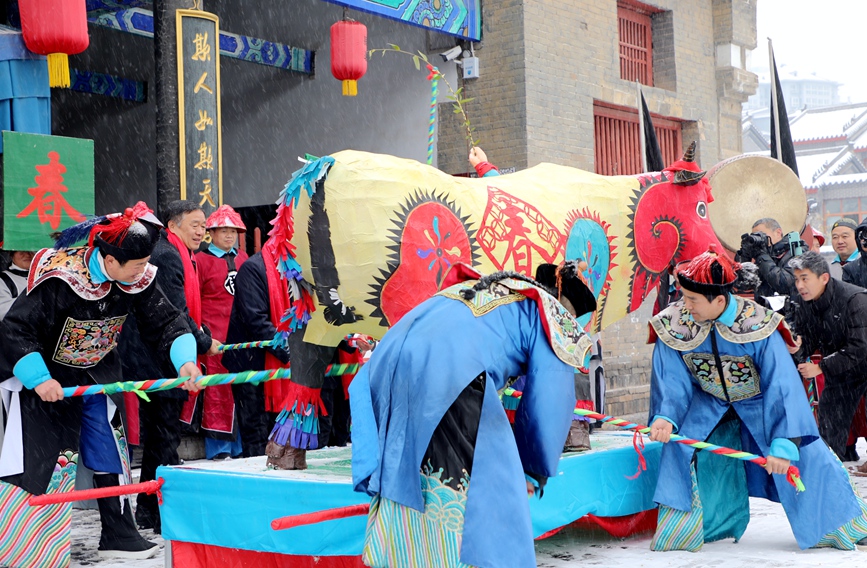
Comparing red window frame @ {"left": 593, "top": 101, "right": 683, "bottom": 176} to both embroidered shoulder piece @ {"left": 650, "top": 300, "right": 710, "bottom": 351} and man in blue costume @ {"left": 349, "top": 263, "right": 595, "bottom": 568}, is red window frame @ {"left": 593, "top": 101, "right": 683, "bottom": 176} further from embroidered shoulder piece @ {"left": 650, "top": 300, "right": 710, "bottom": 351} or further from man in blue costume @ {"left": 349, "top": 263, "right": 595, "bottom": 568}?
man in blue costume @ {"left": 349, "top": 263, "right": 595, "bottom": 568}

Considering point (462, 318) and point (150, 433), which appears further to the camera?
point (150, 433)

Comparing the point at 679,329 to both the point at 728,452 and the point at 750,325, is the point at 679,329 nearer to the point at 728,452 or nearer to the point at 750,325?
the point at 750,325

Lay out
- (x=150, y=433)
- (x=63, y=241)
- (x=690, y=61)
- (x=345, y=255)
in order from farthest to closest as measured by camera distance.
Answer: (x=690, y=61) → (x=150, y=433) → (x=63, y=241) → (x=345, y=255)

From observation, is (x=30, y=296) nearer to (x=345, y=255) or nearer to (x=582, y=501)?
(x=345, y=255)

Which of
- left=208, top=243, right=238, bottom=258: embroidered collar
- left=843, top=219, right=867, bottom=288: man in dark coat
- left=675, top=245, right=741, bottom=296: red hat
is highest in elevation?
left=208, top=243, right=238, bottom=258: embroidered collar

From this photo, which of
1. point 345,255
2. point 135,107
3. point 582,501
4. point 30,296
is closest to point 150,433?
point 30,296

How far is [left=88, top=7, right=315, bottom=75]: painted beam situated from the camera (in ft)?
29.0

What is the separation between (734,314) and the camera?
4219 millimetres

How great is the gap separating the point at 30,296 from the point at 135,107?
26.3 ft

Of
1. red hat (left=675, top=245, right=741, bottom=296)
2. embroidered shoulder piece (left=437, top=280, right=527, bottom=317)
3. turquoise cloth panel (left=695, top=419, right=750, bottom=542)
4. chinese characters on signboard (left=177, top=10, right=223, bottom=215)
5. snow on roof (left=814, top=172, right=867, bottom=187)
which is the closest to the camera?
embroidered shoulder piece (left=437, top=280, right=527, bottom=317)

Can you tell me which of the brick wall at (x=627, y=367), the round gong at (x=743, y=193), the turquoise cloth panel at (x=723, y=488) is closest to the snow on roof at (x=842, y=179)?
the brick wall at (x=627, y=367)

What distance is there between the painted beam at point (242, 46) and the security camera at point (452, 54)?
1935 mm

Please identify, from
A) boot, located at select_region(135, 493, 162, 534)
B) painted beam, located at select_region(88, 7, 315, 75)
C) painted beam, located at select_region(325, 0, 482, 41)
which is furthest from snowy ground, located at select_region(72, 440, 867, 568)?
painted beam, located at select_region(88, 7, 315, 75)

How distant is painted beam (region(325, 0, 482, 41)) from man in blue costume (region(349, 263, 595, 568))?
5454 mm
